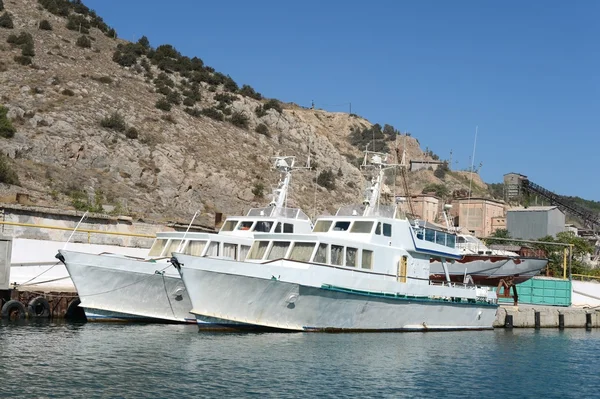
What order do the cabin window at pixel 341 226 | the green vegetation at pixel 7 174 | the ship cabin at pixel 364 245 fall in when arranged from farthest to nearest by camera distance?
1. the green vegetation at pixel 7 174
2. the cabin window at pixel 341 226
3. the ship cabin at pixel 364 245

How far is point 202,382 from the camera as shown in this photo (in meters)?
17.7

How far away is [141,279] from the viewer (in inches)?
1122

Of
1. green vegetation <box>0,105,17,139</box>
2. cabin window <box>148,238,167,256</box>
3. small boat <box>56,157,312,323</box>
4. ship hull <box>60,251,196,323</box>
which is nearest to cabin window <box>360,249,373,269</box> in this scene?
small boat <box>56,157,312,323</box>

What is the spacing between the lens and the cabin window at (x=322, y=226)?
30312mm

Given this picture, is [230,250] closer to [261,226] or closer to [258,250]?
[261,226]

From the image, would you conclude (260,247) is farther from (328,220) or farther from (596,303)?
(596,303)

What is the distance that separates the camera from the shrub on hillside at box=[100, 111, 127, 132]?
5753 centimetres

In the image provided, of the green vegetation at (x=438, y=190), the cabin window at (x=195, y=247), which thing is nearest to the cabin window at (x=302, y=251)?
the cabin window at (x=195, y=247)

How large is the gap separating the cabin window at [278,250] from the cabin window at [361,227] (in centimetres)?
335

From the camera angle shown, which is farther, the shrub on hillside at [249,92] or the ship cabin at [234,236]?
the shrub on hillside at [249,92]

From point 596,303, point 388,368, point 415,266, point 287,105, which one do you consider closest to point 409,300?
point 415,266

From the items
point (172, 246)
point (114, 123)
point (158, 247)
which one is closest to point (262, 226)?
point (172, 246)

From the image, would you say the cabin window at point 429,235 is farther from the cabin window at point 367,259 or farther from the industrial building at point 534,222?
the industrial building at point 534,222

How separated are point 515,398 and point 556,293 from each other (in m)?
29.0
